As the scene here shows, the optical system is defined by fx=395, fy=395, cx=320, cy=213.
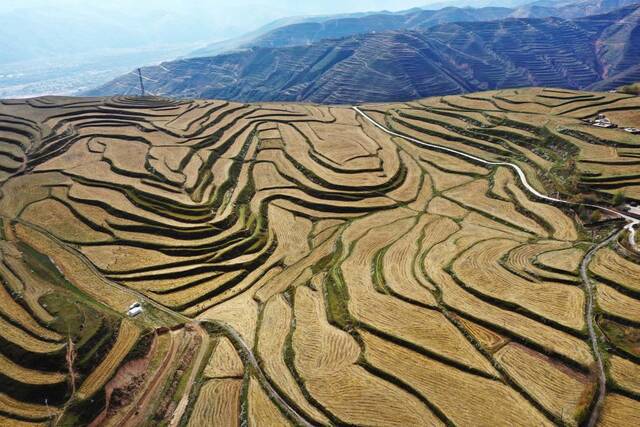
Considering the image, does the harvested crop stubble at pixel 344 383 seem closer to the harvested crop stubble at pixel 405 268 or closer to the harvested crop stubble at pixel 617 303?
the harvested crop stubble at pixel 405 268

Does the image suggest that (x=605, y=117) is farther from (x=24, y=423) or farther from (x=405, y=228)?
(x=24, y=423)

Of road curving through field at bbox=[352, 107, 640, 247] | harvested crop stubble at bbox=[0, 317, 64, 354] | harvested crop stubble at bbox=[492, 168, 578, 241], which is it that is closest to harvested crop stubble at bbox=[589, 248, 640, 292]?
road curving through field at bbox=[352, 107, 640, 247]

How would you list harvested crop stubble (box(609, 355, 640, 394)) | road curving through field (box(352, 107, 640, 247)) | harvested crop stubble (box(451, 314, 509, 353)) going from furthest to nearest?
road curving through field (box(352, 107, 640, 247)) → harvested crop stubble (box(451, 314, 509, 353)) → harvested crop stubble (box(609, 355, 640, 394))

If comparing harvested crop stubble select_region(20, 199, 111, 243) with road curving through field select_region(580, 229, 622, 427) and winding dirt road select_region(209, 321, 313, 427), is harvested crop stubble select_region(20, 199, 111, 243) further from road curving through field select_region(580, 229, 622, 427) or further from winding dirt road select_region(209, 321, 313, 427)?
road curving through field select_region(580, 229, 622, 427)

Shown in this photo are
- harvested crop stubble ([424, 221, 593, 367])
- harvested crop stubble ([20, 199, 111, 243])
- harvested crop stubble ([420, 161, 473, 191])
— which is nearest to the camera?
harvested crop stubble ([424, 221, 593, 367])

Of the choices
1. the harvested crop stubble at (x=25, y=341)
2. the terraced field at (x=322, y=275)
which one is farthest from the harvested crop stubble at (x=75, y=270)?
the harvested crop stubble at (x=25, y=341)

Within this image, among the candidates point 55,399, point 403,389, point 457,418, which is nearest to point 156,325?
point 55,399
